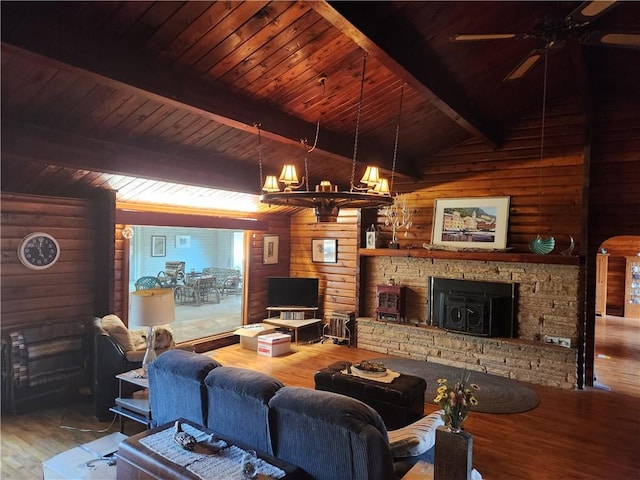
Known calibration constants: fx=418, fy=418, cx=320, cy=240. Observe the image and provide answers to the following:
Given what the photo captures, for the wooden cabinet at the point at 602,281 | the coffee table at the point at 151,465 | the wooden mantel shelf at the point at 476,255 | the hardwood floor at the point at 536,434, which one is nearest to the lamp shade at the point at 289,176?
the coffee table at the point at 151,465

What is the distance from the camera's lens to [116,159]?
412 cm

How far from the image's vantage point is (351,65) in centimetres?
374

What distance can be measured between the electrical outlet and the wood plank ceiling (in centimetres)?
277

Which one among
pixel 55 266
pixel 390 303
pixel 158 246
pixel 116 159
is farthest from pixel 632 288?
pixel 55 266

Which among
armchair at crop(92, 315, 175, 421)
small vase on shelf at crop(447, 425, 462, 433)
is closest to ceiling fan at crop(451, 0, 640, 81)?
small vase on shelf at crop(447, 425, 462, 433)

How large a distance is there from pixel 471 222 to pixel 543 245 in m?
1.11

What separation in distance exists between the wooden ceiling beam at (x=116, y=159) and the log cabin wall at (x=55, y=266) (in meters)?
1.10

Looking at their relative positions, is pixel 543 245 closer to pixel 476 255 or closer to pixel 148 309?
pixel 476 255

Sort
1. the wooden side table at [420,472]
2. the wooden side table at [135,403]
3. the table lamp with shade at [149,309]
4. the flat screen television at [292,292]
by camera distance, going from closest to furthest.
A: the wooden side table at [420,472], the wooden side table at [135,403], the table lamp with shade at [149,309], the flat screen television at [292,292]

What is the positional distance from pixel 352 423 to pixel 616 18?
14.1 feet

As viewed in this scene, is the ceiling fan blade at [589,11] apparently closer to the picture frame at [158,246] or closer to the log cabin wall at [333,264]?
the log cabin wall at [333,264]

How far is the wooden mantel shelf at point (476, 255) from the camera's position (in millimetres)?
5324

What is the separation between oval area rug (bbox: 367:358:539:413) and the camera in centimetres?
469

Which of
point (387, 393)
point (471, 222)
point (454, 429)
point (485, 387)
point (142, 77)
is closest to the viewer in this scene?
point (454, 429)
